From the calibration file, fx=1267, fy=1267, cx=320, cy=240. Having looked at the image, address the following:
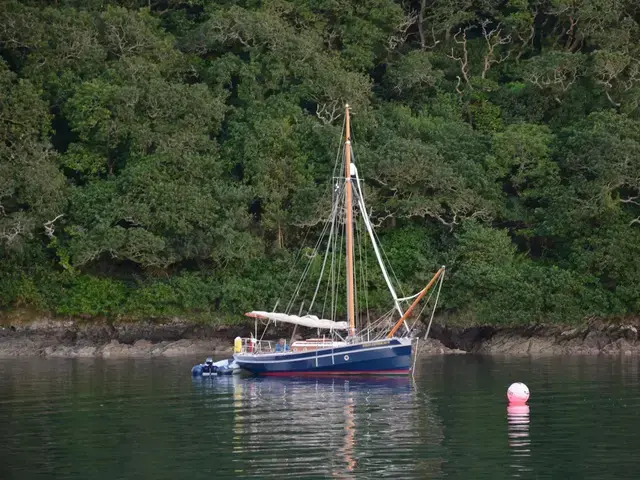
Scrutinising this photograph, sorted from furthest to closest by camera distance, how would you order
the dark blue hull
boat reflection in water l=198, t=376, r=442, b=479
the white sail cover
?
the white sail cover → the dark blue hull → boat reflection in water l=198, t=376, r=442, b=479

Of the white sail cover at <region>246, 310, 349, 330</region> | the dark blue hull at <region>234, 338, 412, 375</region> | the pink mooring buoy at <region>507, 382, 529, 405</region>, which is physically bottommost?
the pink mooring buoy at <region>507, 382, 529, 405</region>

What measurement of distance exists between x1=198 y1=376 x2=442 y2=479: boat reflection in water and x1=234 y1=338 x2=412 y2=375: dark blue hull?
0.69 meters

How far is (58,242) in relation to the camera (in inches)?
2635

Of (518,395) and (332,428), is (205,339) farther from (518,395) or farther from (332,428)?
(332,428)

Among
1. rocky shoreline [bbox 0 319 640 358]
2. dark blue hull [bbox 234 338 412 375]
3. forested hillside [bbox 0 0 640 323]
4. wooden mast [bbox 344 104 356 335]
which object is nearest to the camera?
dark blue hull [bbox 234 338 412 375]

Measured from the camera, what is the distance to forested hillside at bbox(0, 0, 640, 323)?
64.6 meters

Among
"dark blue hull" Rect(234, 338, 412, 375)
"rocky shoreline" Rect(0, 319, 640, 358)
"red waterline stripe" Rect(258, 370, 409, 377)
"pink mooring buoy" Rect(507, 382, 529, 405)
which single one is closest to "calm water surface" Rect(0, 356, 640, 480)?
"pink mooring buoy" Rect(507, 382, 529, 405)

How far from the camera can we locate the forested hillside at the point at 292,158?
64625 mm

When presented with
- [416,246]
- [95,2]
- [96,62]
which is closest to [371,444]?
[416,246]

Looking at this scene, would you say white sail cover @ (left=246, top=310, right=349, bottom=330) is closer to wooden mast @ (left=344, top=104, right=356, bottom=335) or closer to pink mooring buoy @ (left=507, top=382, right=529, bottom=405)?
wooden mast @ (left=344, top=104, right=356, bottom=335)

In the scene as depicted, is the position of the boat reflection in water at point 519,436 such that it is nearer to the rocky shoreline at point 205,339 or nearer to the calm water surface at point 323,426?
the calm water surface at point 323,426

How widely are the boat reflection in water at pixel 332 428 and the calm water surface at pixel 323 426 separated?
5 cm

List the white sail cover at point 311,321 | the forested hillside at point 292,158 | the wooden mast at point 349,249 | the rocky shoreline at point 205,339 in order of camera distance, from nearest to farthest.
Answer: the wooden mast at point 349,249, the white sail cover at point 311,321, the rocky shoreline at point 205,339, the forested hillside at point 292,158

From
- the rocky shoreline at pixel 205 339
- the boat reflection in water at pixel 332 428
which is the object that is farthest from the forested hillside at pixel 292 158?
the boat reflection in water at pixel 332 428
